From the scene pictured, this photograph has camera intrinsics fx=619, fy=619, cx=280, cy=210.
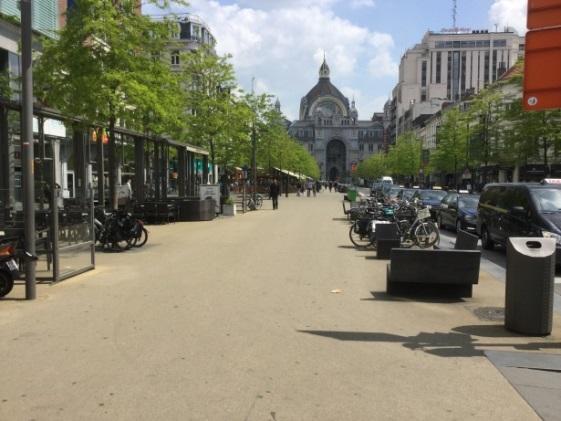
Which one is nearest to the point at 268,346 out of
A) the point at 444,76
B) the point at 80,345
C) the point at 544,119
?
the point at 80,345

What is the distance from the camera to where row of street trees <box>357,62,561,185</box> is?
33.2 m

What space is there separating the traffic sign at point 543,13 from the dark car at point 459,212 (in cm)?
1316

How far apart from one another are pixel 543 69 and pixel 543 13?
23.6 inches

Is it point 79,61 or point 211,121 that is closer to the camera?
point 79,61

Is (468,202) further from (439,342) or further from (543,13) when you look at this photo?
(439,342)

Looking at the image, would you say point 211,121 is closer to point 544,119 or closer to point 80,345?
point 544,119

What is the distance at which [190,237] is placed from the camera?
57.0ft

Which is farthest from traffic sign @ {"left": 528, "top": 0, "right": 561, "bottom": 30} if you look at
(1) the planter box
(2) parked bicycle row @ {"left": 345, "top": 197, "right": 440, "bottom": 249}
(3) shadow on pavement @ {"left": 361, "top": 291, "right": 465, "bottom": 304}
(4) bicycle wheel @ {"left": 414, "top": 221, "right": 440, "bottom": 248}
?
(1) the planter box

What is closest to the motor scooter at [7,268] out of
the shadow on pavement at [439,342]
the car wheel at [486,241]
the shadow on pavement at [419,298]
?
the shadow on pavement at [439,342]

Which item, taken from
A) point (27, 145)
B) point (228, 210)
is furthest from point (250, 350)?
point (228, 210)

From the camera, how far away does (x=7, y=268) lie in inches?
328

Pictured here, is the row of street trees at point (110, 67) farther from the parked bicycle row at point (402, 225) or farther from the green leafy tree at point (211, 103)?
the green leafy tree at point (211, 103)

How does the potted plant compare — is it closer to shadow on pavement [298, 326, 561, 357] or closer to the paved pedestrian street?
the paved pedestrian street

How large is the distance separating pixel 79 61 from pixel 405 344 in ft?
36.8
